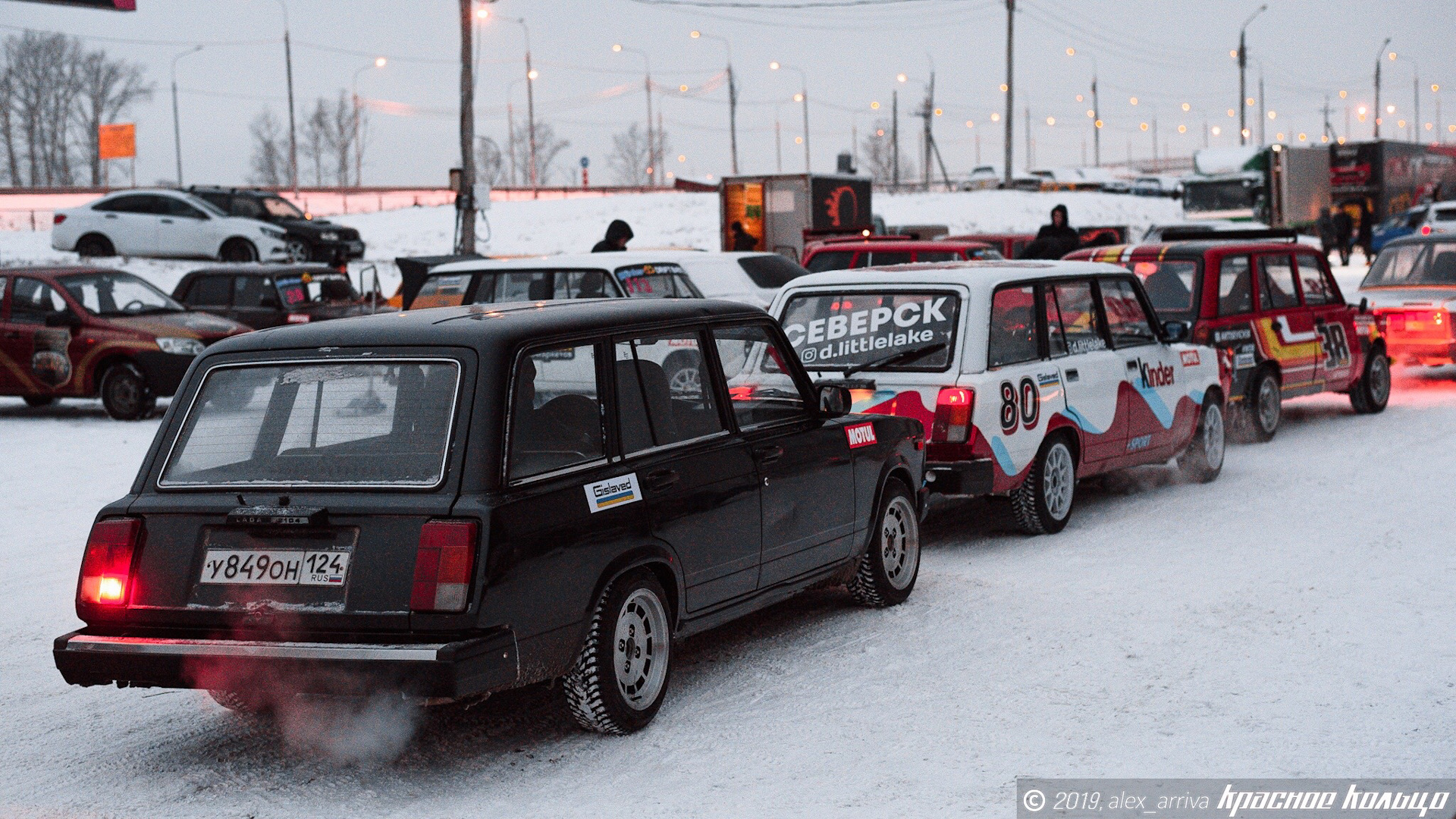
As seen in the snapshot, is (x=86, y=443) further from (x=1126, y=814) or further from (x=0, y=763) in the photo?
(x=1126, y=814)

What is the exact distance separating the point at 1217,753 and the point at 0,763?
13.3 ft

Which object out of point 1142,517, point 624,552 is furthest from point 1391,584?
point 624,552

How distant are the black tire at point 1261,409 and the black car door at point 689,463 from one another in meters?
7.84

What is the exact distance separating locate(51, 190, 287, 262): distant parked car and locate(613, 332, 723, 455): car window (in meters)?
28.5

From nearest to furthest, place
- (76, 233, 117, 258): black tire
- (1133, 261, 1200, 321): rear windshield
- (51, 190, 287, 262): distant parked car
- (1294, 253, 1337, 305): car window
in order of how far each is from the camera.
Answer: (1133, 261, 1200, 321): rear windshield < (1294, 253, 1337, 305): car window < (51, 190, 287, 262): distant parked car < (76, 233, 117, 258): black tire

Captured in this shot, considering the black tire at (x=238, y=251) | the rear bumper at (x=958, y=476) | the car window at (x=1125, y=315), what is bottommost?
the rear bumper at (x=958, y=476)

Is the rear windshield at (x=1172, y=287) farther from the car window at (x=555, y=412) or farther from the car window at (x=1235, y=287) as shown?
the car window at (x=555, y=412)

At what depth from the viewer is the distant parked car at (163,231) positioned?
109 feet

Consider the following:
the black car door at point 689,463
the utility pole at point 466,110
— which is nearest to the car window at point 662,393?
the black car door at point 689,463

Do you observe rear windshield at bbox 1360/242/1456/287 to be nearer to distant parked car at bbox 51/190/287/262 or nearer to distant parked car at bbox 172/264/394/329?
distant parked car at bbox 172/264/394/329

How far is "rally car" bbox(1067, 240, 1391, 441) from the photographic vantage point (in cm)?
1247

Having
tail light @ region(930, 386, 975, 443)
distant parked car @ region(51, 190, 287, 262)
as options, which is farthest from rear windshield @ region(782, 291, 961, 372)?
distant parked car @ region(51, 190, 287, 262)

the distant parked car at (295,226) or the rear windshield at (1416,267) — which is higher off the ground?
the distant parked car at (295,226)

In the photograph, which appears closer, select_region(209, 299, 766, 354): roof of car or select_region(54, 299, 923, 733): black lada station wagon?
select_region(54, 299, 923, 733): black lada station wagon
